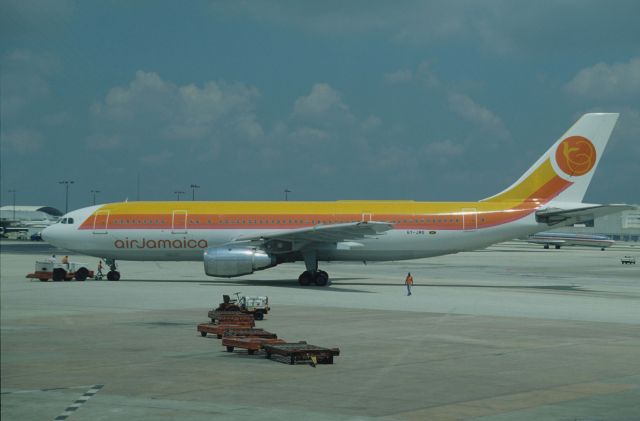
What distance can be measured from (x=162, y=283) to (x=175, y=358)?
97.3 ft

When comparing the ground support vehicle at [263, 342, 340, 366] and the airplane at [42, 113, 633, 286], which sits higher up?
the airplane at [42, 113, 633, 286]

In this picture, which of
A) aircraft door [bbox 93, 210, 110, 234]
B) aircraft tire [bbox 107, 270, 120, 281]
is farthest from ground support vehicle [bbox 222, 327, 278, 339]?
aircraft door [bbox 93, 210, 110, 234]

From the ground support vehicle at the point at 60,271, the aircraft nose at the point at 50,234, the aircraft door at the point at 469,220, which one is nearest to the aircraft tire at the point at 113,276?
the ground support vehicle at the point at 60,271

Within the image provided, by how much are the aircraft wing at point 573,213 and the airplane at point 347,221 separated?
0.07m

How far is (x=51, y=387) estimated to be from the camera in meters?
18.0

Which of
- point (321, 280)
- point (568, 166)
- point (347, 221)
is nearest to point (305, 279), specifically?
point (321, 280)

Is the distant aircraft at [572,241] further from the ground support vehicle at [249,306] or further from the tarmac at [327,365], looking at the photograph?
the ground support vehicle at [249,306]

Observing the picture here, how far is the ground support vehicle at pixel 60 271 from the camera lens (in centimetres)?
4828

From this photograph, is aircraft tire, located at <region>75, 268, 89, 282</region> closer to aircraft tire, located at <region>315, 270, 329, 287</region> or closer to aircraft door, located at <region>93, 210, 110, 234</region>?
aircraft door, located at <region>93, 210, 110, 234</region>

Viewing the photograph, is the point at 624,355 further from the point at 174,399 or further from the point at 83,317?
the point at 83,317

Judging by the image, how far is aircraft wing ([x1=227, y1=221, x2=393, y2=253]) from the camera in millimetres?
49812

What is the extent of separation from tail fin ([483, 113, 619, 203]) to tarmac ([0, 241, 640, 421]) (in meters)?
12.6

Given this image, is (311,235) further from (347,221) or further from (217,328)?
(217,328)

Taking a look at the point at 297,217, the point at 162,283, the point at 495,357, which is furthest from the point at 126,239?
the point at 495,357
